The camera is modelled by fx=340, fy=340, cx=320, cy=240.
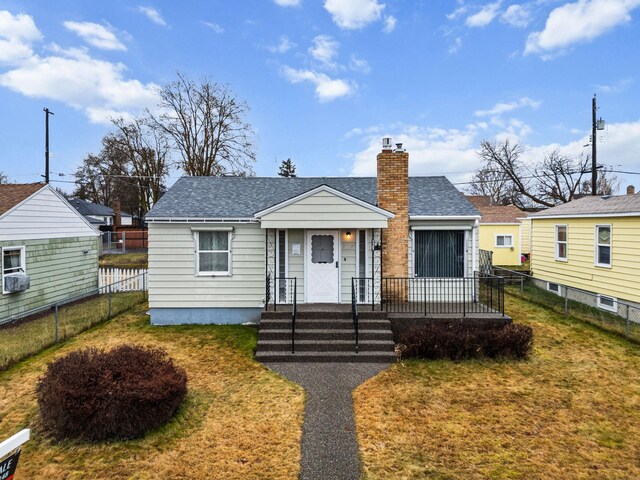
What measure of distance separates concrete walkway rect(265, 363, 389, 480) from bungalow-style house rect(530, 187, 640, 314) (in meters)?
8.21

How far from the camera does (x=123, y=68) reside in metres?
19.0

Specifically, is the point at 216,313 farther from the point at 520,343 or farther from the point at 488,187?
the point at 488,187

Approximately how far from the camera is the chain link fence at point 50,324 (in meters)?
8.16

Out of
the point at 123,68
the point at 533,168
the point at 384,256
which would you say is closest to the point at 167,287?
the point at 384,256

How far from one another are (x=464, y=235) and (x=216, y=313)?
7.95m

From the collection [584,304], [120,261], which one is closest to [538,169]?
[584,304]

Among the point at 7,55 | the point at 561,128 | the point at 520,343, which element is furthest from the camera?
the point at 561,128

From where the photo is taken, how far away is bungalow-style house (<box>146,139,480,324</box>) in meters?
9.91

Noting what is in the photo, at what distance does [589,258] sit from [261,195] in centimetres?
1222

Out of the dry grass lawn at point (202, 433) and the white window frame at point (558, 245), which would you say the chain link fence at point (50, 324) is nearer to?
the dry grass lawn at point (202, 433)

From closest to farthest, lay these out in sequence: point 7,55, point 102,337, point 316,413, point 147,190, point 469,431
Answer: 1. point 469,431
2. point 316,413
3. point 102,337
4. point 7,55
5. point 147,190

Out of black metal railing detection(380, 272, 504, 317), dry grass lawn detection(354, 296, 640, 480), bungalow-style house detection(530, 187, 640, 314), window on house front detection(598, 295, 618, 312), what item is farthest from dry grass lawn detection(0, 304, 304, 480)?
window on house front detection(598, 295, 618, 312)

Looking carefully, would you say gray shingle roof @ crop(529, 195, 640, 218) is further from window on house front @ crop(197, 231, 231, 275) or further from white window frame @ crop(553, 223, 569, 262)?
window on house front @ crop(197, 231, 231, 275)

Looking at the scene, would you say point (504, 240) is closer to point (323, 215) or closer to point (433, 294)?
point (433, 294)
